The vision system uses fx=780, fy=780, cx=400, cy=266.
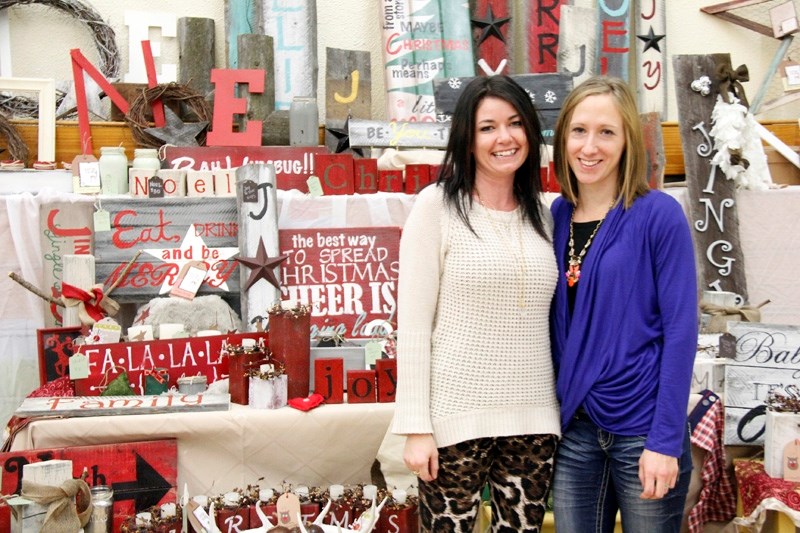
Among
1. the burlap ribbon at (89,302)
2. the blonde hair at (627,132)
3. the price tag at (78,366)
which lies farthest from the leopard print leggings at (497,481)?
the burlap ribbon at (89,302)

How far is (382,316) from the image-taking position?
10.8 ft

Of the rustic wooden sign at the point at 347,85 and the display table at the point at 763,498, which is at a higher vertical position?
the rustic wooden sign at the point at 347,85

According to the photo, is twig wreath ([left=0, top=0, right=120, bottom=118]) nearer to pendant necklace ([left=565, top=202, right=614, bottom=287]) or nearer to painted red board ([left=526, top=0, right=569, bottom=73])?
painted red board ([left=526, top=0, right=569, bottom=73])

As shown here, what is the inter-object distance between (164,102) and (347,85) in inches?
35.9

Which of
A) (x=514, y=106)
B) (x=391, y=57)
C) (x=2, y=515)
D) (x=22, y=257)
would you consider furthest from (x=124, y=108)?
(x=514, y=106)

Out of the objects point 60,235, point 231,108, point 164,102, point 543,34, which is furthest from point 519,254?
point 543,34

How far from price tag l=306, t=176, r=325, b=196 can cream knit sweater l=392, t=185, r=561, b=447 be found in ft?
5.90

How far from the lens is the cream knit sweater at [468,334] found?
1.68 meters

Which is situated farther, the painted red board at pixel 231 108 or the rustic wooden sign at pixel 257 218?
the painted red board at pixel 231 108

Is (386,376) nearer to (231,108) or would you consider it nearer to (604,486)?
(604,486)

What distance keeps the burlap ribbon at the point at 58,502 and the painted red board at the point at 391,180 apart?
187 centimetres

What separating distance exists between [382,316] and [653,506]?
1.77 meters

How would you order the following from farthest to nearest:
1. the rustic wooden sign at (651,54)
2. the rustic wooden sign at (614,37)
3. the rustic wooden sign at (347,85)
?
the rustic wooden sign at (651,54) → the rustic wooden sign at (614,37) → the rustic wooden sign at (347,85)

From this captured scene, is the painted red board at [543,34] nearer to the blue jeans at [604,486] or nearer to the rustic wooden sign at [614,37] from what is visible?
the rustic wooden sign at [614,37]
